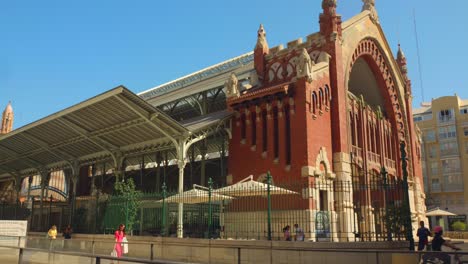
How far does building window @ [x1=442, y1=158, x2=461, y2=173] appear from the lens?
211 ft

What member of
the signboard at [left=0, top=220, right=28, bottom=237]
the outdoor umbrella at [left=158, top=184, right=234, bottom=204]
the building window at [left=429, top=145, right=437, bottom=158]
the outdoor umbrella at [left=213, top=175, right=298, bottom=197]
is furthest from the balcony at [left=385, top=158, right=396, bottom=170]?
the building window at [left=429, top=145, right=437, bottom=158]

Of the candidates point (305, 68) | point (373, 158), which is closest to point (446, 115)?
point (373, 158)

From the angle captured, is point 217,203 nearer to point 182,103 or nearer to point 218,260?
point 218,260

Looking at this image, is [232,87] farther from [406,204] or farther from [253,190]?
[406,204]

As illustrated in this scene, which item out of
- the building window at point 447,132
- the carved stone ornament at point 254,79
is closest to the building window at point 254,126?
the carved stone ornament at point 254,79

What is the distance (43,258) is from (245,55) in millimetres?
29096

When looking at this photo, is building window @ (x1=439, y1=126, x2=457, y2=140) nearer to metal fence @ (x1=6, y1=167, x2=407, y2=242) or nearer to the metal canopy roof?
metal fence @ (x1=6, y1=167, x2=407, y2=242)

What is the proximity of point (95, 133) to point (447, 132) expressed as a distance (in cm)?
5806

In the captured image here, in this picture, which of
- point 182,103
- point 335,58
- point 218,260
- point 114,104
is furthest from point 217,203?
point 182,103

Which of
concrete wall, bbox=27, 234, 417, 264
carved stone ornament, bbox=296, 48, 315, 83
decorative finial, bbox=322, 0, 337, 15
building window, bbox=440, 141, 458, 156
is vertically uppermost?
decorative finial, bbox=322, 0, 337, 15

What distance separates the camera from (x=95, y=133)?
26859 millimetres

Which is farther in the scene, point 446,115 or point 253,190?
point 446,115

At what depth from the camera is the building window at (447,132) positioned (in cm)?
6596

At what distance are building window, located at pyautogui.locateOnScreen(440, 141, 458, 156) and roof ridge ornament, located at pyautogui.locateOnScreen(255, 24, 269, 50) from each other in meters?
46.5
